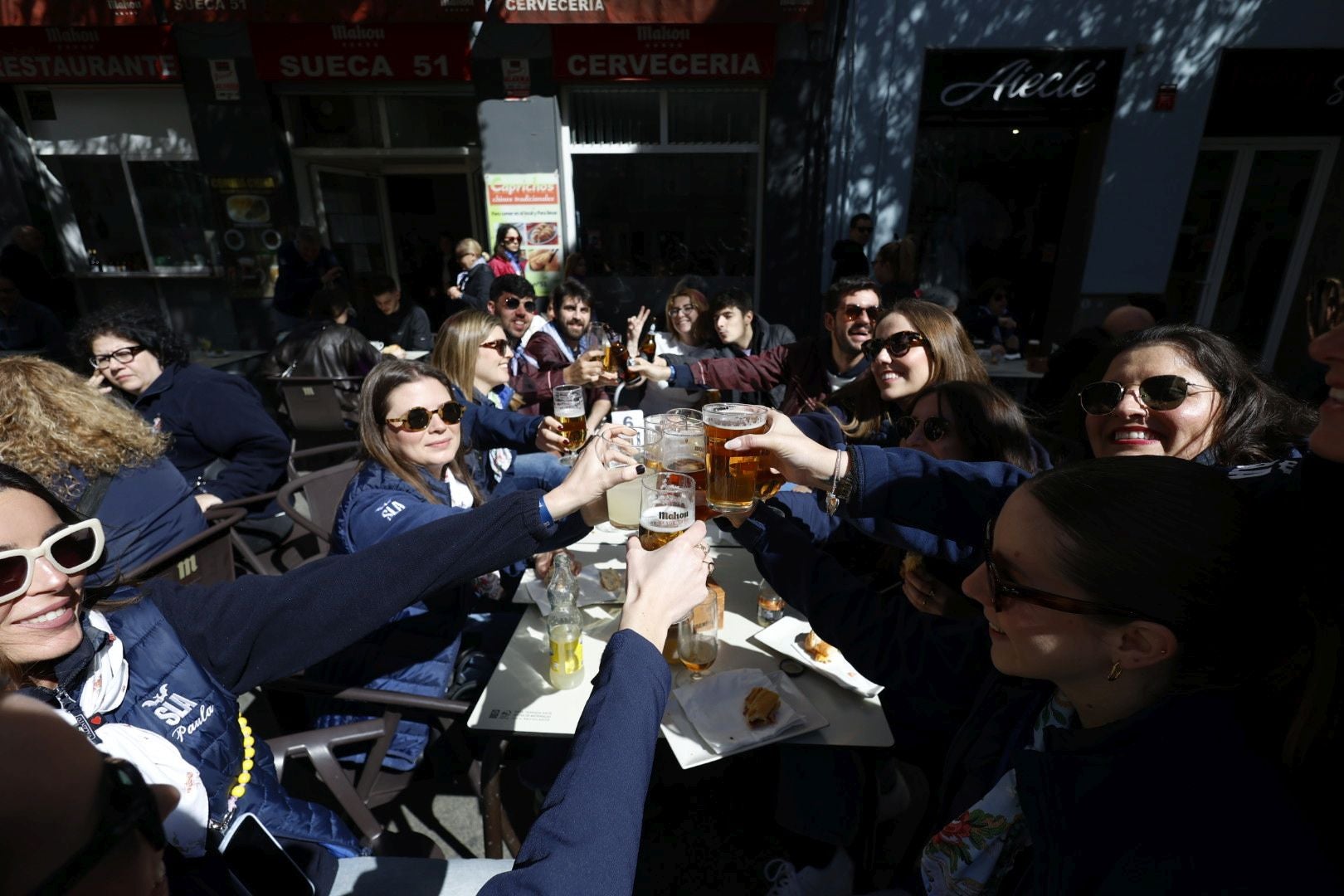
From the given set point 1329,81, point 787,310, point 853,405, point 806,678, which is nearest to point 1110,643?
point 806,678

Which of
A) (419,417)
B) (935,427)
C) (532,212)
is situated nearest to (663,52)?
(532,212)

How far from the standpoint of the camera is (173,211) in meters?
9.28

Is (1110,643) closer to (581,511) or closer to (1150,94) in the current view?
(581,511)

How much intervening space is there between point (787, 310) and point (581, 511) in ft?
24.6

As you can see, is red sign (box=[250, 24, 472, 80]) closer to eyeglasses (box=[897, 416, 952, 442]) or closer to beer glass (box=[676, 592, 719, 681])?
eyeglasses (box=[897, 416, 952, 442])

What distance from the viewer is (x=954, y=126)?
8.61m

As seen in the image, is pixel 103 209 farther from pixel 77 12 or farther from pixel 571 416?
pixel 571 416

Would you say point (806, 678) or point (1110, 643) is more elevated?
point (1110, 643)

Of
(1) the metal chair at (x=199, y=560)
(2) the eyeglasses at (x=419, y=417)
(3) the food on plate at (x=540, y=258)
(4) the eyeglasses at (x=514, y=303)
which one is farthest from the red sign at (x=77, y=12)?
(2) the eyeglasses at (x=419, y=417)

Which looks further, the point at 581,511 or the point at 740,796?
the point at 740,796

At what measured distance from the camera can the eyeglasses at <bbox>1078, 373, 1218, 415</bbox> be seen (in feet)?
7.10

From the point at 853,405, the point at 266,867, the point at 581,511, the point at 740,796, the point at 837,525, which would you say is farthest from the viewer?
the point at 853,405

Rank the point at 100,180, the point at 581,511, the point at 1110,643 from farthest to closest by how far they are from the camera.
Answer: the point at 100,180 < the point at 581,511 < the point at 1110,643

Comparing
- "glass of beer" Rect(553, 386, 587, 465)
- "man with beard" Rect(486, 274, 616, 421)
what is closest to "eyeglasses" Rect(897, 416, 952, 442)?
"glass of beer" Rect(553, 386, 587, 465)
